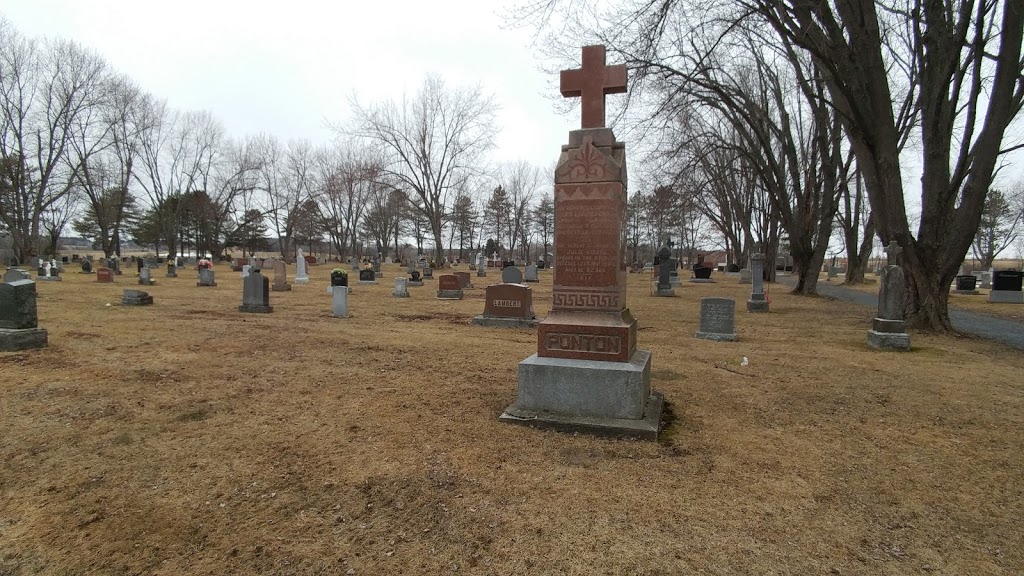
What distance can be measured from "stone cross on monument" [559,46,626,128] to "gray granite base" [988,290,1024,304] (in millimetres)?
20177

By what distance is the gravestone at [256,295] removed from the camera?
39.4 feet

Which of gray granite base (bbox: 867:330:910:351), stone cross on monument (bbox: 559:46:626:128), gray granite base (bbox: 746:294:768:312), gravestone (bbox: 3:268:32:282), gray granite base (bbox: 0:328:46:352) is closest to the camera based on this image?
stone cross on monument (bbox: 559:46:626:128)

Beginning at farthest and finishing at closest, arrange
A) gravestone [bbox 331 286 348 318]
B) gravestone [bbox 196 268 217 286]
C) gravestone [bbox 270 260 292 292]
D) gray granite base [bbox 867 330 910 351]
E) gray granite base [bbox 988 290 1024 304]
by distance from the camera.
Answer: gravestone [bbox 196 268 217 286] → gravestone [bbox 270 260 292 292] → gray granite base [bbox 988 290 1024 304] → gravestone [bbox 331 286 348 318] → gray granite base [bbox 867 330 910 351]

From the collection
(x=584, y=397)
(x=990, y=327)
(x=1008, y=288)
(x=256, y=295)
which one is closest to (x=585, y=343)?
(x=584, y=397)

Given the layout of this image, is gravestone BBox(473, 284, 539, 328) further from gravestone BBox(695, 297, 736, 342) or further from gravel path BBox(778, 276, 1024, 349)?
gravel path BBox(778, 276, 1024, 349)

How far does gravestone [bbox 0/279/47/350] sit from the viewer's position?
258 inches

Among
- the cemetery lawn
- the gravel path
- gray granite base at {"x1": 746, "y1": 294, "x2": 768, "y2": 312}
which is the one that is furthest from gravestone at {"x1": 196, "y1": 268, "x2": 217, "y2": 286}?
the gravel path

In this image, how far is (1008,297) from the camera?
1698 cm

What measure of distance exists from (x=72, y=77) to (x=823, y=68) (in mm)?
38003

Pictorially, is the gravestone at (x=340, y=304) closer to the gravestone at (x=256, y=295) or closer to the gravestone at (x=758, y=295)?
the gravestone at (x=256, y=295)

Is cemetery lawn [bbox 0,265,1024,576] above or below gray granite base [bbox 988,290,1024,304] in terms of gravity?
below

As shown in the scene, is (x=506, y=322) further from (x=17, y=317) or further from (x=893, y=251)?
(x=17, y=317)

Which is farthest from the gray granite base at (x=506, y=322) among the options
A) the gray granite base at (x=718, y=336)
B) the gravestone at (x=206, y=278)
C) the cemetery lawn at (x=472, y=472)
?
the gravestone at (x=206, y=278)

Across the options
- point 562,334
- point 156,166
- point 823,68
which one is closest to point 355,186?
point 156,166
